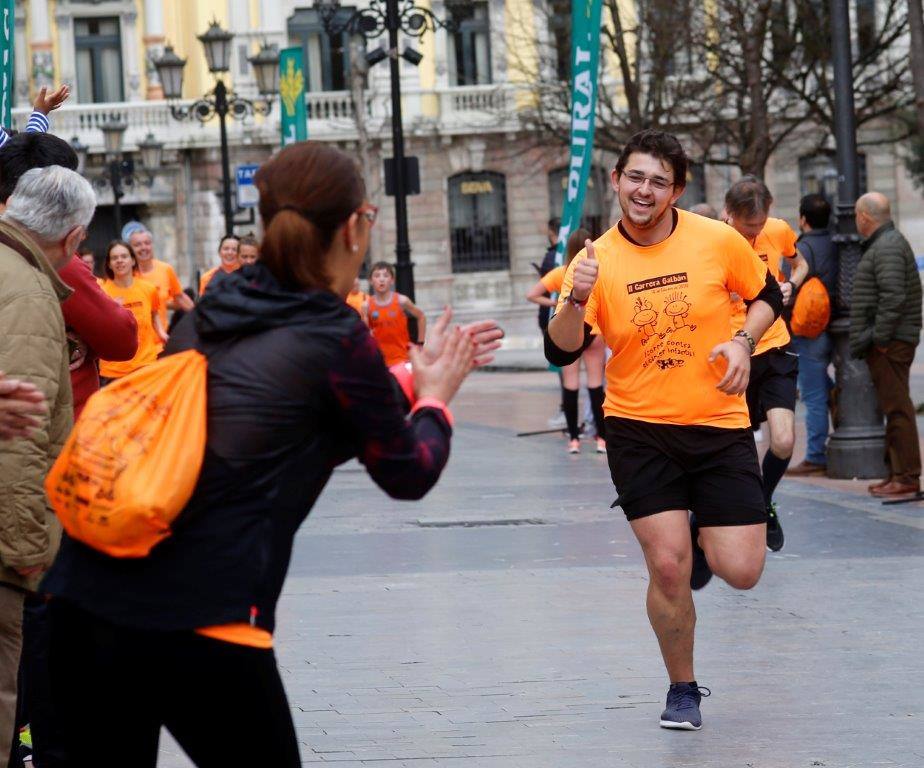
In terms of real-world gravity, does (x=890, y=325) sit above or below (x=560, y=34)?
below

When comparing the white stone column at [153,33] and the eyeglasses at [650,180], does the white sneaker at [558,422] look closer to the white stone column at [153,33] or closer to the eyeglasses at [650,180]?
the eyeglasses at [650,180]

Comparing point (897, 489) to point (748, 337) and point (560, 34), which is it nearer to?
point (748, 337)

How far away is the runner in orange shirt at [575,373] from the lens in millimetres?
14469

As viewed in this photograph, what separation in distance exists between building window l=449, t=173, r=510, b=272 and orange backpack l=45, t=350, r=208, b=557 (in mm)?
46628

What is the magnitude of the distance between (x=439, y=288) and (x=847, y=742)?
4339 cm

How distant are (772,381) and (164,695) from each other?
21.4 feet

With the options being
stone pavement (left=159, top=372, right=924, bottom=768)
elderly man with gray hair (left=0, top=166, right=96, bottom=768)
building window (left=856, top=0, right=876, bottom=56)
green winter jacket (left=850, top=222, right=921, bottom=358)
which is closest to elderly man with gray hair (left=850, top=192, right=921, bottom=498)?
green winter jacket (left=850, top=222, right=921, bottom=358)

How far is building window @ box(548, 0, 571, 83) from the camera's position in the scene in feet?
130

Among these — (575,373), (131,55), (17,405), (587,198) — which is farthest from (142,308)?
(131,55)

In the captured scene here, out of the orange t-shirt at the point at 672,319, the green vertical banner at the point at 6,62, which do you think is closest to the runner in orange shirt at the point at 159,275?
the green vertical banner at the point at 6,62

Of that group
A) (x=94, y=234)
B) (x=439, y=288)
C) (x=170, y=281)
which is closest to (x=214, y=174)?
(x=94, y=234)

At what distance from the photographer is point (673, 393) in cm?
605

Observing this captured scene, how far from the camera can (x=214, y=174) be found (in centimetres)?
4869

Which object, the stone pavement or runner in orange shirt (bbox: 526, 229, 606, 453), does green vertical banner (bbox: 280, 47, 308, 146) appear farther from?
the stone pavement
